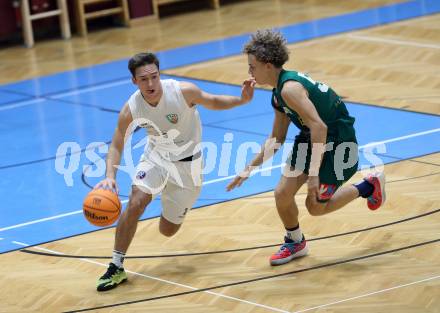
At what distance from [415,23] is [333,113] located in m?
9.16

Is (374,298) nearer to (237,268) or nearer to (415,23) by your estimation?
(237,268)

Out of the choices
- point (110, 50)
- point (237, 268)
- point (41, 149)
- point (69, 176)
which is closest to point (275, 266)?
point (237, 268)

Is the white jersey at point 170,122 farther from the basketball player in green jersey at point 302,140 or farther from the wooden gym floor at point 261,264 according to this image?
the wooden gym floor at point 261,264

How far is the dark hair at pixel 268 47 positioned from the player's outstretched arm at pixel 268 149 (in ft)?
1.48

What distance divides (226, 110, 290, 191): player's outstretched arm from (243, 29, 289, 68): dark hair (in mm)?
451

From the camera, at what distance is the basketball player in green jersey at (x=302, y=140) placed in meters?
6.99

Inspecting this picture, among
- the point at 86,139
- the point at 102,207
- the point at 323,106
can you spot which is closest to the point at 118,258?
the point at 102,207

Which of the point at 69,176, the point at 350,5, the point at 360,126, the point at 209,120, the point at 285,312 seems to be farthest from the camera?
the point at 350,5

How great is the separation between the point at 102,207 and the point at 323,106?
1678 mm

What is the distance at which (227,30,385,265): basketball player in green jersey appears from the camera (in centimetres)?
699

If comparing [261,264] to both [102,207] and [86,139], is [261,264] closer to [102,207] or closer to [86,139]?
[102,207]

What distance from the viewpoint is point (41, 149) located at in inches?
452

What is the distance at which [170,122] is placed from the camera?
7.56 m

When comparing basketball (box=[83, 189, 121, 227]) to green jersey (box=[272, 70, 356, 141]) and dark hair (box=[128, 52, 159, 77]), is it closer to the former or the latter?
dark hair (box=[128, 52, 159, 77])
